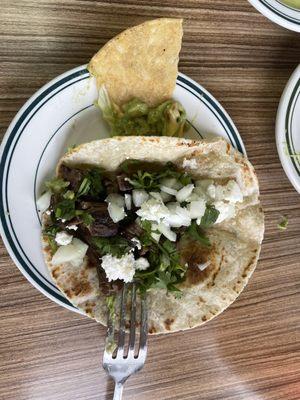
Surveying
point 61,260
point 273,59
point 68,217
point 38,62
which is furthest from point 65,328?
point 273,59

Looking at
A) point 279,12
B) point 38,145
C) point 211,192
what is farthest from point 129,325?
point 279,12

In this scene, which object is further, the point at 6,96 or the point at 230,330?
the point at 230,330

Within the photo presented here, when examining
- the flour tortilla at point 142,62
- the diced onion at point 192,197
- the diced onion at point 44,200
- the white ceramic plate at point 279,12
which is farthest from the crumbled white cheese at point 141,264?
the white ceramic plate at point 279,12

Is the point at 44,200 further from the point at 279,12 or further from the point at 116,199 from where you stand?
the point at 279,12

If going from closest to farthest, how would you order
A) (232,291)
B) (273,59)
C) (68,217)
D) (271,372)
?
(68,217) < (232,291) < (273,59) < (271,372)

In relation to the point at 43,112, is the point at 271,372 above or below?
below

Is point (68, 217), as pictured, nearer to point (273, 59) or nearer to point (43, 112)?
point (43, 112)

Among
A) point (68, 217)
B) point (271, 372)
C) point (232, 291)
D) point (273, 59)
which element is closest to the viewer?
point (68, 217)

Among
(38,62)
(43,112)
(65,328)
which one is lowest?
(65,328)
